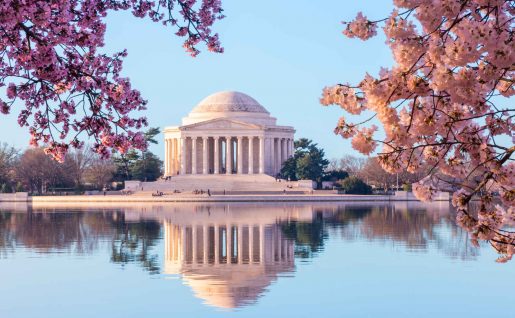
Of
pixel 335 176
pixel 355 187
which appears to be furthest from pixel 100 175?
A: pixel 355 187

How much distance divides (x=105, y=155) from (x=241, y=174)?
107 metres

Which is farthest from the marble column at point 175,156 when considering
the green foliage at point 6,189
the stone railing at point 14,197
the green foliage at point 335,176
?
the stone railing at point 14,197

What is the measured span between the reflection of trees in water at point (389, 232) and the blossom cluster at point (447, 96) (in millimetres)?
20290

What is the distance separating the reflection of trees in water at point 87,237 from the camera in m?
30.8

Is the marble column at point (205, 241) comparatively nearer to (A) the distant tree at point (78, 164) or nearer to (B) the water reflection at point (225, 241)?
(B) the water reflection at point (225, 241)

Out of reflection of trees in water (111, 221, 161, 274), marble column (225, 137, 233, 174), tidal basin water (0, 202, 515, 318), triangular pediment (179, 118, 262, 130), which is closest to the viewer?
tidal basin water (0, 202, 515, 318)

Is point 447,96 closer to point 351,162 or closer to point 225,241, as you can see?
point 225,241

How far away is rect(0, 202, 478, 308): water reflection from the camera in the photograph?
24.7 metres

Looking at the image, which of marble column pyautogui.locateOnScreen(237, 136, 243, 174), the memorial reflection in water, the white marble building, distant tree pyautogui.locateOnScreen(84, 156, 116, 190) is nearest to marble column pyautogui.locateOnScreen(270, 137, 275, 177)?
the white marble building

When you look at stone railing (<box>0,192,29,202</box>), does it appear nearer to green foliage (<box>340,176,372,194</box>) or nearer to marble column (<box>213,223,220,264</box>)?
green foliage (<box>340,176,372,194</box>)

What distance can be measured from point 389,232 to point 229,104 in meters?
90.7

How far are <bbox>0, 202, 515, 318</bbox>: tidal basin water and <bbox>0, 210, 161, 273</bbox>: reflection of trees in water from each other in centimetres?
8

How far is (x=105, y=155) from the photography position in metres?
11.7

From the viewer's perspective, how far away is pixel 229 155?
124375 mm
